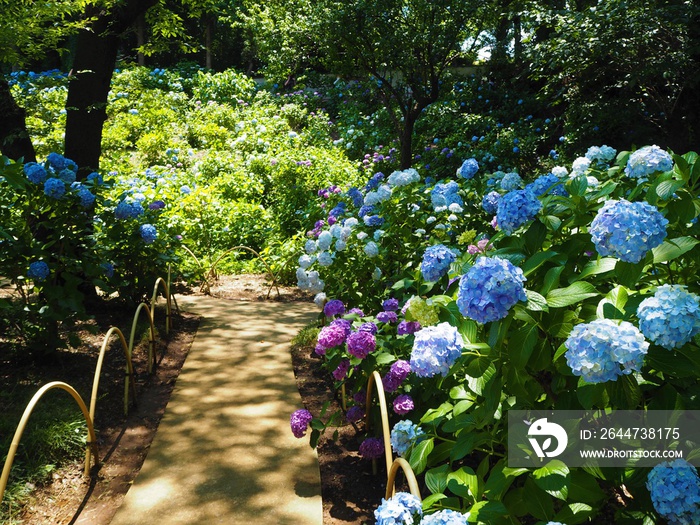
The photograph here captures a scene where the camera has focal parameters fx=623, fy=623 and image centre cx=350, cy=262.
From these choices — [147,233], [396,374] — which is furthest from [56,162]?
[396,374]

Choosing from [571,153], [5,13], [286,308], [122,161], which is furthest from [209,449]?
[571,153]

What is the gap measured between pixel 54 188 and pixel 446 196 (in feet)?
8.32

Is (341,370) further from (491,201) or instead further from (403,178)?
(403,178)

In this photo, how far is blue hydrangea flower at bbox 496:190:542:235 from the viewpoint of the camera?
2.05 m

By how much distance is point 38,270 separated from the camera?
390cm

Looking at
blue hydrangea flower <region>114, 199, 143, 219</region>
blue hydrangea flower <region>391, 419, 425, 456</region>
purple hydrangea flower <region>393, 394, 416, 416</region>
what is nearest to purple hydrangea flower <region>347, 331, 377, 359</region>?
purple hydrangea flower <region>393, 394, 416, 416</region>

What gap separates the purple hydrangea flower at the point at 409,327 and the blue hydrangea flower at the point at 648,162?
1127 millimetres

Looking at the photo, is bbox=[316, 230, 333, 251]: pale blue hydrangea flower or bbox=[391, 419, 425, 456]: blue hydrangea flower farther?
bbox=[316, 230, 333, 251]: pale blue hydrangea flower

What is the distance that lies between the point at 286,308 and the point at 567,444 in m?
4.91

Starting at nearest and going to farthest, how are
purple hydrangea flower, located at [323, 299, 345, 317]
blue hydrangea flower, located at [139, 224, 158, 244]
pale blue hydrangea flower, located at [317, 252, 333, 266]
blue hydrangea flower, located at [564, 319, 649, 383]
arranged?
blue hydrangea flower, located at [564, 319, 649, 383] < purple hydrangea flower, located at [323, 299, 345, 317] < pale blue hydrangea flower, located at [317, 252, 333, 266] < blue hydrangea flower, located at [139, 224, 158, 244]

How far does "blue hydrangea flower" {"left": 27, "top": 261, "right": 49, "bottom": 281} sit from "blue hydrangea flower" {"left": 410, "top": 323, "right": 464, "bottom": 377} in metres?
2.95

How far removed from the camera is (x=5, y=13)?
15.3 ft

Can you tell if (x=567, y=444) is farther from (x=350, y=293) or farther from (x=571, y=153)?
(x=571, y=153)

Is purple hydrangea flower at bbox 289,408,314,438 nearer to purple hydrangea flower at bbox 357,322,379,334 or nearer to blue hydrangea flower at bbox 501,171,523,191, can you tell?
purple hydrangea flower at bbox 357,322,379,334
